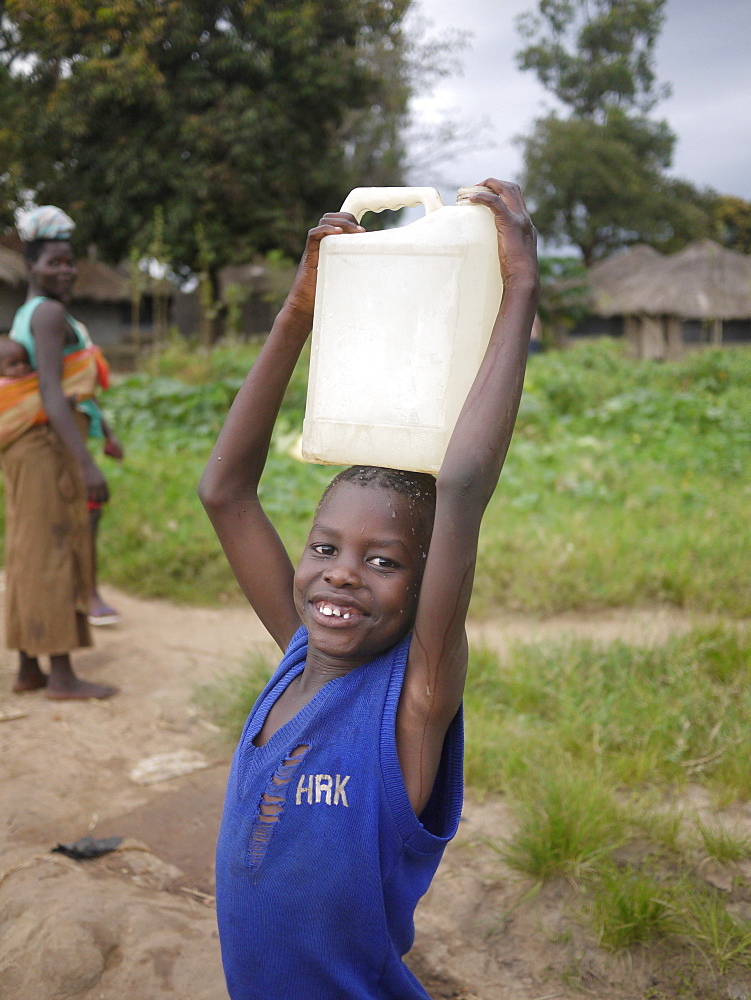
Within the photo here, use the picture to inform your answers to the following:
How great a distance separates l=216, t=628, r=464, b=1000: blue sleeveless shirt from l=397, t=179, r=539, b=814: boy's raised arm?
1.8 inches

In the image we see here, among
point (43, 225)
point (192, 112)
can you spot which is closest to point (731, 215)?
point (192, 112)

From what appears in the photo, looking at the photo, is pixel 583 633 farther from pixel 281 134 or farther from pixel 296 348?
pixel 281 134

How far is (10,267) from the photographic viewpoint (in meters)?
14.1

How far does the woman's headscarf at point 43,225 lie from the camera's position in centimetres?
322

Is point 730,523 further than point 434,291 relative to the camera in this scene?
Yes

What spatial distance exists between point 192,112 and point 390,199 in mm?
14119

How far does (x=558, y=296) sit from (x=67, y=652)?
17.9 metres

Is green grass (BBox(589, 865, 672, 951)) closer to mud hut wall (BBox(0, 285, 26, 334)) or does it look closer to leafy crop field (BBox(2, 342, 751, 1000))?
leafy crop field (BBox(2, 342, 751, 1000))

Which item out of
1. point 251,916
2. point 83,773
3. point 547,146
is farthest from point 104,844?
point 547,146

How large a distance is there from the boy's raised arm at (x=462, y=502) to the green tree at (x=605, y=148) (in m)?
22.1

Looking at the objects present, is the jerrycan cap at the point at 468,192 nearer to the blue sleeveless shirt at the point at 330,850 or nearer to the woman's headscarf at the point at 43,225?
the blue sleeveless shirt at the point at 330,850

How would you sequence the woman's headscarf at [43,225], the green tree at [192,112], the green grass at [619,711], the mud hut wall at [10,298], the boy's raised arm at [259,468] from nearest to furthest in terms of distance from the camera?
the boy's raised arm at [259,468]
the green grass at [619,711]
the woman's headscarf at [43,225]
the green tree at [192,112]
the mud hut wall at [10,298]

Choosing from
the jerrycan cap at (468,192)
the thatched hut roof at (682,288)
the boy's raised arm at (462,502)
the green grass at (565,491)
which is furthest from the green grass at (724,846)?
the thatched hut roof at (682,288)

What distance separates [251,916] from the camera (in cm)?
132
